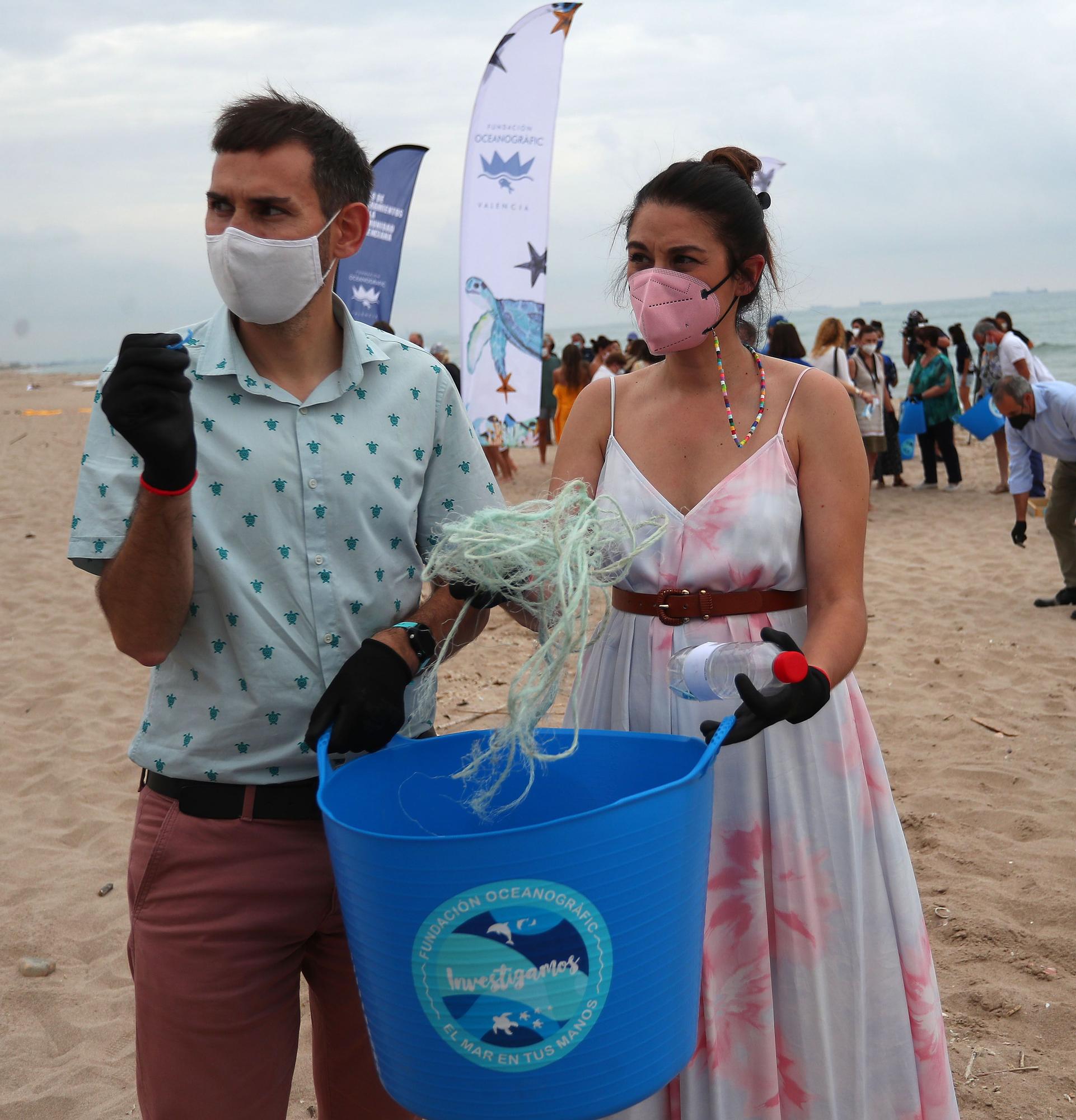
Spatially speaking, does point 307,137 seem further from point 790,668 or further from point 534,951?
point 534,951

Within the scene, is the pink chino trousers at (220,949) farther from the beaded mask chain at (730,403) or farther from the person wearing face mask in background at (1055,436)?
the person wearing face mask in background at (1055,436)

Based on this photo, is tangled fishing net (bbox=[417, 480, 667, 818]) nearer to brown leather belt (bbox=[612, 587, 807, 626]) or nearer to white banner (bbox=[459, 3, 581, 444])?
brown leather belt (bbox=[612, 587, 807, 626])

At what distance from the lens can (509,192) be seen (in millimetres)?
9086

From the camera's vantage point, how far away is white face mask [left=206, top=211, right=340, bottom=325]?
5.23ft

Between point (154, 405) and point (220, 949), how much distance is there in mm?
819

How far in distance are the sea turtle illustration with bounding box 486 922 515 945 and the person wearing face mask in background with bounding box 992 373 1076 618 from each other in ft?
20.6

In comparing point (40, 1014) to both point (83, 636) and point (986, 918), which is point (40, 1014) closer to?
point (986, 918)

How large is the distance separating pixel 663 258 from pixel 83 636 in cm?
602

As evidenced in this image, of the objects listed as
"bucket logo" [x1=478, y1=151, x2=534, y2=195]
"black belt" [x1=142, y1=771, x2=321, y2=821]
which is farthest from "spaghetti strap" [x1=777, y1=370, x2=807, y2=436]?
"bucket logo" [x1=478, y1=151, x2=534, y2=195]

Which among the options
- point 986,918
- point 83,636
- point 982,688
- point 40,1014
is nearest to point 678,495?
point 986,918

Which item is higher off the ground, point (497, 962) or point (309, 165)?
point (309, 165)

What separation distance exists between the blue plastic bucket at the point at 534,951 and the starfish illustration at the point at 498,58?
889cm

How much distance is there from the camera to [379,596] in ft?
5.53

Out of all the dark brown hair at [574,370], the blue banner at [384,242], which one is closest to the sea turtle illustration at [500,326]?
the blue banner at [384,242]
